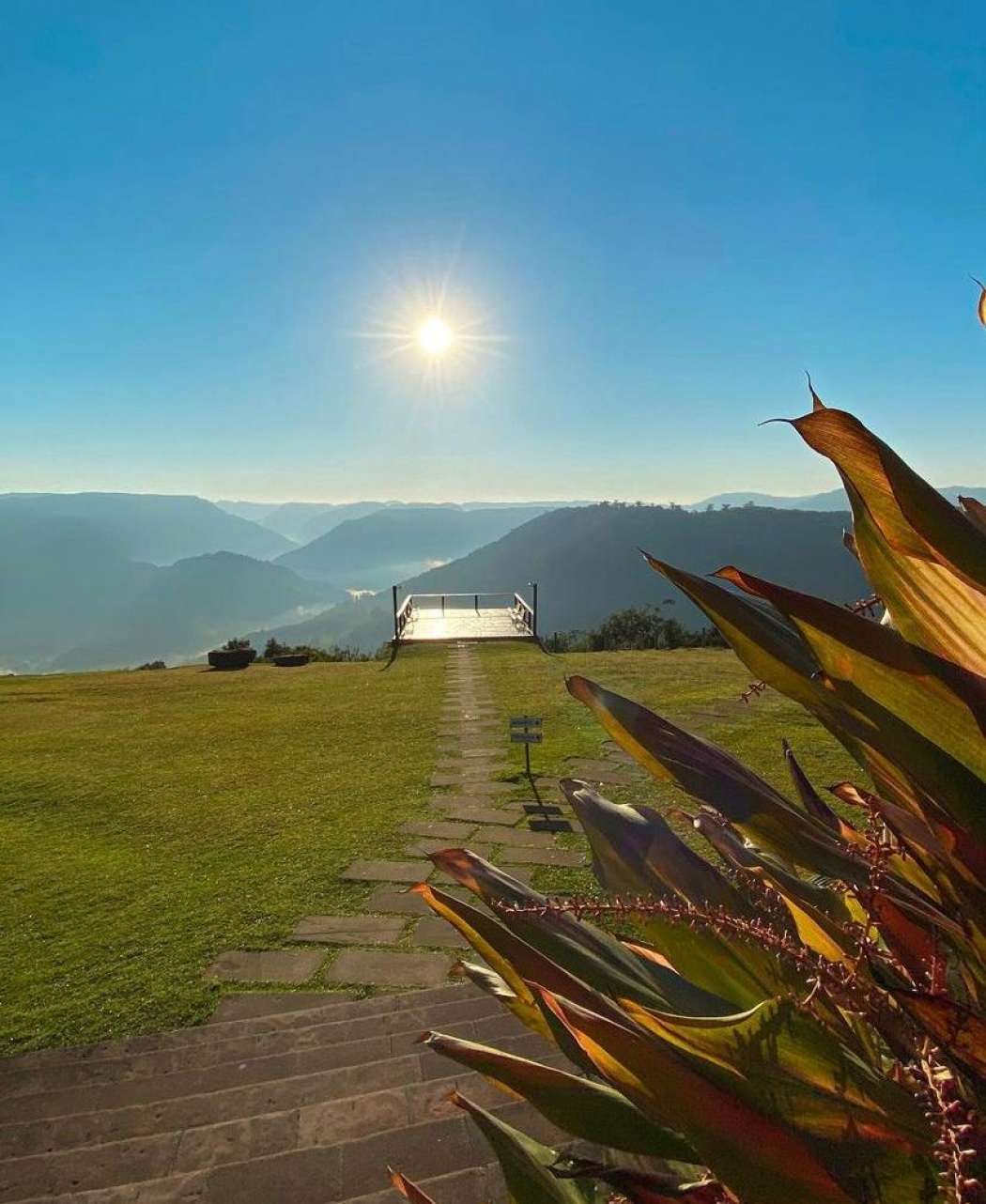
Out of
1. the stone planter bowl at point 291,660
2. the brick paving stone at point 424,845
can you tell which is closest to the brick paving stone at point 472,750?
the brick paving stone at point 424,845

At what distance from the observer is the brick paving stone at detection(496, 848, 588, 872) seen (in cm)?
377

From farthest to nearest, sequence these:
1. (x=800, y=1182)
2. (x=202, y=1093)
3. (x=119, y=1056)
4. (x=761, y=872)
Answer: (x=119, y=1056), (x=202, y=1093), (x=761, y=872), (x=800, y=1182)

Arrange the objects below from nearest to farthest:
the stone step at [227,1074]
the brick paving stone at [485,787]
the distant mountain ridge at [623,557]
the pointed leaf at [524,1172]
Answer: the pointed leaf at [524,1172] < the stone step at [227,1074] < the brick paving stone at [485,787] < the distant mountain ridge at [623,557]

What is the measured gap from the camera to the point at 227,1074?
83.7 inches

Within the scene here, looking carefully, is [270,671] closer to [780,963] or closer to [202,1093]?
[202,1093]

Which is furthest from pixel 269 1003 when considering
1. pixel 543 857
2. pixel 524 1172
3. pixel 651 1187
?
pixel 651 1187

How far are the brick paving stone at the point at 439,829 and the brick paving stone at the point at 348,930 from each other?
0.99m

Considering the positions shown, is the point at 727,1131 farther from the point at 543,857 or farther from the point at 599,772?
the point at 599,772

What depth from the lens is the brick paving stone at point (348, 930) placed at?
303 centimetres

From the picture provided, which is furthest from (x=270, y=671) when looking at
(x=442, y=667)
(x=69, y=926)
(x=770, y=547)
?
(x=770, y=547)

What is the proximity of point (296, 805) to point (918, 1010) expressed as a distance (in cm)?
487

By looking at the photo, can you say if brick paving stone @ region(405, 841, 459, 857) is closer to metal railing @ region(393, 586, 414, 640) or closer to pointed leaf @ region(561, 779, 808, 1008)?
pointed leaf @ region(561, 779, 808, 1008)

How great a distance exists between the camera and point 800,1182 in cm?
41

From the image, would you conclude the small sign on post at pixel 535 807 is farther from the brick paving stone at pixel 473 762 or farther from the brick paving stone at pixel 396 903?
the brick paving stone at pixel 396 903
